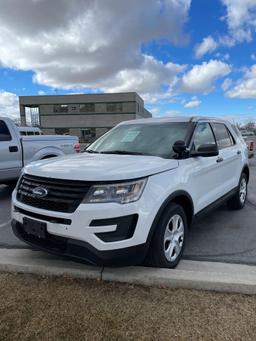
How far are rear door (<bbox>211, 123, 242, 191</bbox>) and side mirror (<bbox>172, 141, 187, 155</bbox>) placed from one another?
1.15 meters

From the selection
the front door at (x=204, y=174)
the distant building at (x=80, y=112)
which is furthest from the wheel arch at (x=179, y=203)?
the distant building at (x=80, y=112)

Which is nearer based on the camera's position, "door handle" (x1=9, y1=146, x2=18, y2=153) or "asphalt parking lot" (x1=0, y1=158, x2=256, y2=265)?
"asphalt parking lot" (x1=0, y1=158, x2=256, y2=265)

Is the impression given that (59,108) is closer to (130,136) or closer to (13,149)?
(13,149)

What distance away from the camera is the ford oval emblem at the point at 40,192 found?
305 centimetres

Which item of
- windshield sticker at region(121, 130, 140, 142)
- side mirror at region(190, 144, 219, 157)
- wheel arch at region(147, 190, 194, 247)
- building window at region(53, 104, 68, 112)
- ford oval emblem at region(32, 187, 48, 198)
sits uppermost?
building window at region(53, 104, 68, 112)

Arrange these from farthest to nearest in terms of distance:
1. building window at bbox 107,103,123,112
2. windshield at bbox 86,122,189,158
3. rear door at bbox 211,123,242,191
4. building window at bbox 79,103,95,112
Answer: building window at bbox 79,103,95,112, building window at bbox 107,103,123,112, rear door at bbox 211,123,242,191, windshield at bbox 86,122,189,158

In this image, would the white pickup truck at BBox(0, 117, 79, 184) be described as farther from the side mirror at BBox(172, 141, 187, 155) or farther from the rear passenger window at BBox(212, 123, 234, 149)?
the side mirror at BBox(172, 141, 187, 155)

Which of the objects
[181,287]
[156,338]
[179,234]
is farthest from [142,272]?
[156,338]

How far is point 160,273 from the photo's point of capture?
3094 mm

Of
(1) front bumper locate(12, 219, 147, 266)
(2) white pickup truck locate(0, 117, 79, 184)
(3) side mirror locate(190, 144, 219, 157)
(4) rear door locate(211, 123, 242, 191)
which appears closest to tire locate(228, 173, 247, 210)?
(4) rear door locate(211, 123, 242, 191)

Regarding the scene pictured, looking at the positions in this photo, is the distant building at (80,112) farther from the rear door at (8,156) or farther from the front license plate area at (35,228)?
the front license plate area at (35,228)

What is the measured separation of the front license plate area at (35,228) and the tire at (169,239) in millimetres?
1106

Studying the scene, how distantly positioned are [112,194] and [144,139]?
5.12 ft

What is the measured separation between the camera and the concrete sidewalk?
294 centimetres
